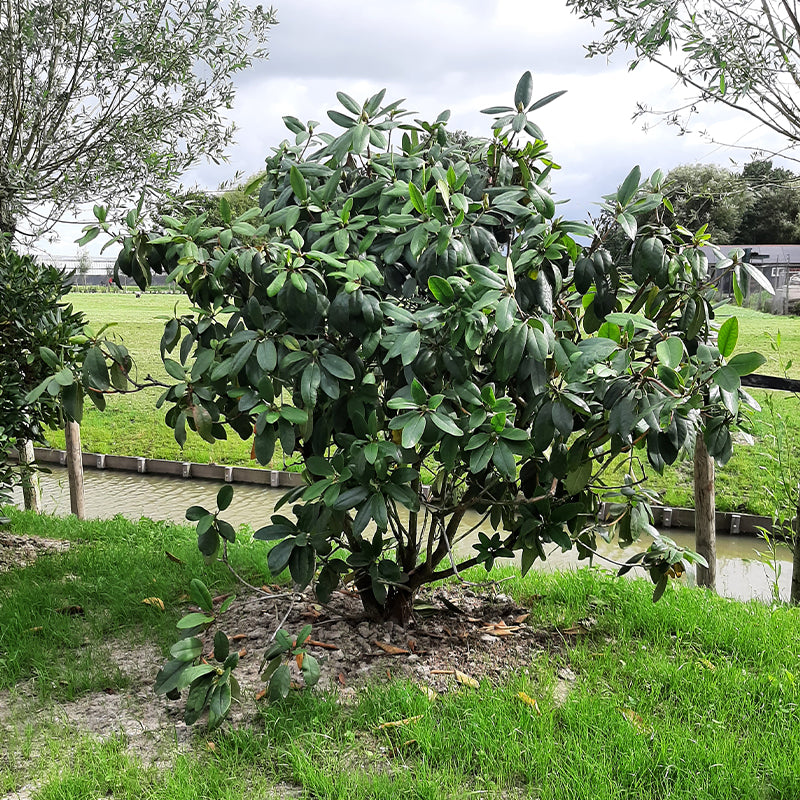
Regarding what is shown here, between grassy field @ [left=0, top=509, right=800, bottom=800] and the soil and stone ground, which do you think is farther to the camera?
the soil and stone ground

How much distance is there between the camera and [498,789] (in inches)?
85.7

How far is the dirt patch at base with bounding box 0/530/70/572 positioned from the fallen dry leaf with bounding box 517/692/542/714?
3183mm

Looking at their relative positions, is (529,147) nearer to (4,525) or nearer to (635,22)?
(635,22)

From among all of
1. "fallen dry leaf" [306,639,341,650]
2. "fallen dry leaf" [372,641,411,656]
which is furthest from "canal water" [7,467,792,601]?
"fallen dry leaf" [306,639,341,650]

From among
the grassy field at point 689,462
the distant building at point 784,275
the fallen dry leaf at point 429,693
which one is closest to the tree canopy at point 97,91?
the grassy field at point 689,462

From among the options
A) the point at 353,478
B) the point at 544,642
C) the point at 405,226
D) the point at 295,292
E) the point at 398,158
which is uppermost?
the point at 398,158

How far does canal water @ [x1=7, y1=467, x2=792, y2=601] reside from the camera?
21.2 ft

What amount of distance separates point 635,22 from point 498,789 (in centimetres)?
411

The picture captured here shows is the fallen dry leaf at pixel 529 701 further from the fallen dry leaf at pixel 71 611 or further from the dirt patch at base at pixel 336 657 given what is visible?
the fallen dry leaf at pixel 71 611

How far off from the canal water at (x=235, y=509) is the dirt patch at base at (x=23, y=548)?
1391 millimetres

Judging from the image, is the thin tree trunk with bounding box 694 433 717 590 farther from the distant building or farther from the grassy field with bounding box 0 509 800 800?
the distant building

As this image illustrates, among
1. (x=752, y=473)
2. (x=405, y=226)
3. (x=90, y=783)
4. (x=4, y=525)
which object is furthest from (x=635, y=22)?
(x=752, y=473)

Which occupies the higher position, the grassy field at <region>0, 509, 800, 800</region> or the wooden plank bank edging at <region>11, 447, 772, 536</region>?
the grassy field at <region>0, 509, 800, 800</region>

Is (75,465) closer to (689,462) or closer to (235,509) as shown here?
(235,509)
